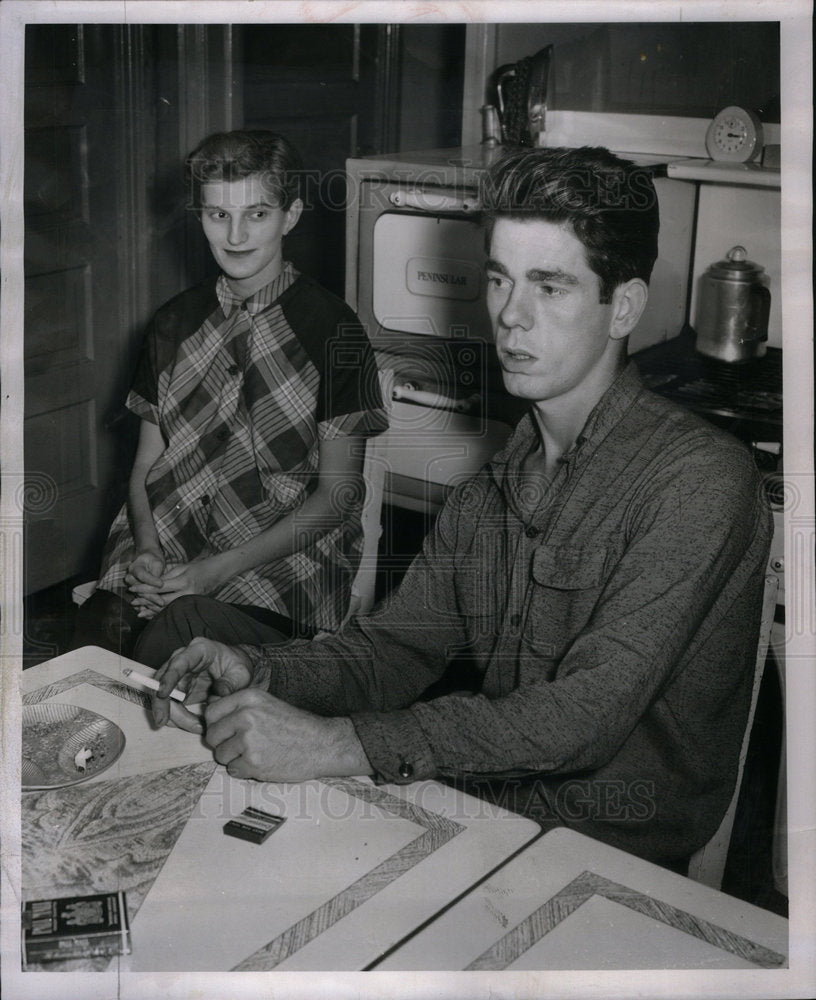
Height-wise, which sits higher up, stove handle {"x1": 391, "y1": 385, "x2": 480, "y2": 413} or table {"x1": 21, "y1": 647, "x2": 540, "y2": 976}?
stove handle {"x1": 391, "y1": 385, "x2": 480, "y2": 413}

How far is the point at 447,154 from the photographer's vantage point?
4.95 feet

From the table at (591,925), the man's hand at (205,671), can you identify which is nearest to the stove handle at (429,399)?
the man's hand at (205,671)

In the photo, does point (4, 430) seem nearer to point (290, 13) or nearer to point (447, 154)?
point (290, 13)

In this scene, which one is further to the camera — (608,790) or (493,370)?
(493,370)

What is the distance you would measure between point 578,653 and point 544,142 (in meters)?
1.16

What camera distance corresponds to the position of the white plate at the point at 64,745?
40.9 inches

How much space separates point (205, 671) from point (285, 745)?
0.67ft

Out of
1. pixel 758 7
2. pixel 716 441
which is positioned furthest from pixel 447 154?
pixel 716 441

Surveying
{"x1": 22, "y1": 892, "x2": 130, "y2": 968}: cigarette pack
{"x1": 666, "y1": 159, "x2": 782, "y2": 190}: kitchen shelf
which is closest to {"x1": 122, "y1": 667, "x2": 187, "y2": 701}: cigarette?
{"x1": 22, "y1": 892, "x2": 130, "y2": 968}: cigarette pack

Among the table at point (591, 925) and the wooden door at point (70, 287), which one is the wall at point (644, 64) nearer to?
the wooden door at point (70, 287)

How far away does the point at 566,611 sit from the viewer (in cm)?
114

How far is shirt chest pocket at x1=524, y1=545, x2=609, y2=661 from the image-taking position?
3.68ft

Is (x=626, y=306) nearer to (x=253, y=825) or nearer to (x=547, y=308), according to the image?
(x=547, y=308)

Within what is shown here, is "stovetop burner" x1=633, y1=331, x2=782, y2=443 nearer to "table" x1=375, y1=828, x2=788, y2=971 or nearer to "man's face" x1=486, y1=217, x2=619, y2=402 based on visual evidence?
"man's face" x1=486, y1=217, x2=619, y2=402
